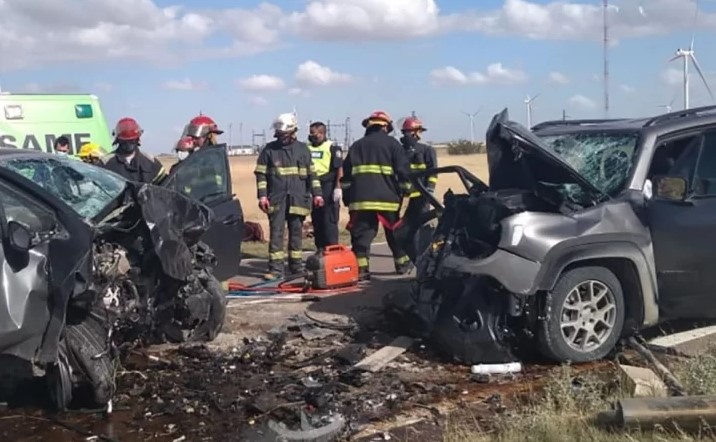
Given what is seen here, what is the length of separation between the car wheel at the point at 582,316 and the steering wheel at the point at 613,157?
0.85m

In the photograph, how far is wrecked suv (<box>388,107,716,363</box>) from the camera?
245 inches

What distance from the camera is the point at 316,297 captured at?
903 cm

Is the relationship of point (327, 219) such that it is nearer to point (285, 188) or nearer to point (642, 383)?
point (285, 188)

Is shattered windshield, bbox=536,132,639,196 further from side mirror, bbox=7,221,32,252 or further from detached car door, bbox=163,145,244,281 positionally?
side mirror, bbox=7,221,32,252

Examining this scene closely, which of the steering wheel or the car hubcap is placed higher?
the steering wheel

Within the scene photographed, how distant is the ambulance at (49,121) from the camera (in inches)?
437

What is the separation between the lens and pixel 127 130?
9.45 meters

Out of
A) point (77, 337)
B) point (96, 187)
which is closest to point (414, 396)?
point (77, 337)

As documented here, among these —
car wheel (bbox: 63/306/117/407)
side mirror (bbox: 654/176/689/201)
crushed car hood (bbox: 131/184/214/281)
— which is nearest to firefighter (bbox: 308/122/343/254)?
crushed car hood (bbox: 131/184/214/281)

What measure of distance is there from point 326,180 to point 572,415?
7.05 m

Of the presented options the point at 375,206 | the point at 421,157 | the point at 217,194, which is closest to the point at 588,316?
the point at 217,194

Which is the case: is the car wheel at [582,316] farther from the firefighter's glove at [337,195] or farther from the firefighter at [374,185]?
the firefighter's glove at [337,195]

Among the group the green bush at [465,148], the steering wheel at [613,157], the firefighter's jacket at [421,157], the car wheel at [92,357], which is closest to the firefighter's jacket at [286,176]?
the firefighter's jacket at [421,157]

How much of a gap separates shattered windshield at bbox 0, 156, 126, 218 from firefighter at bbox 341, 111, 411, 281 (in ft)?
12.7
